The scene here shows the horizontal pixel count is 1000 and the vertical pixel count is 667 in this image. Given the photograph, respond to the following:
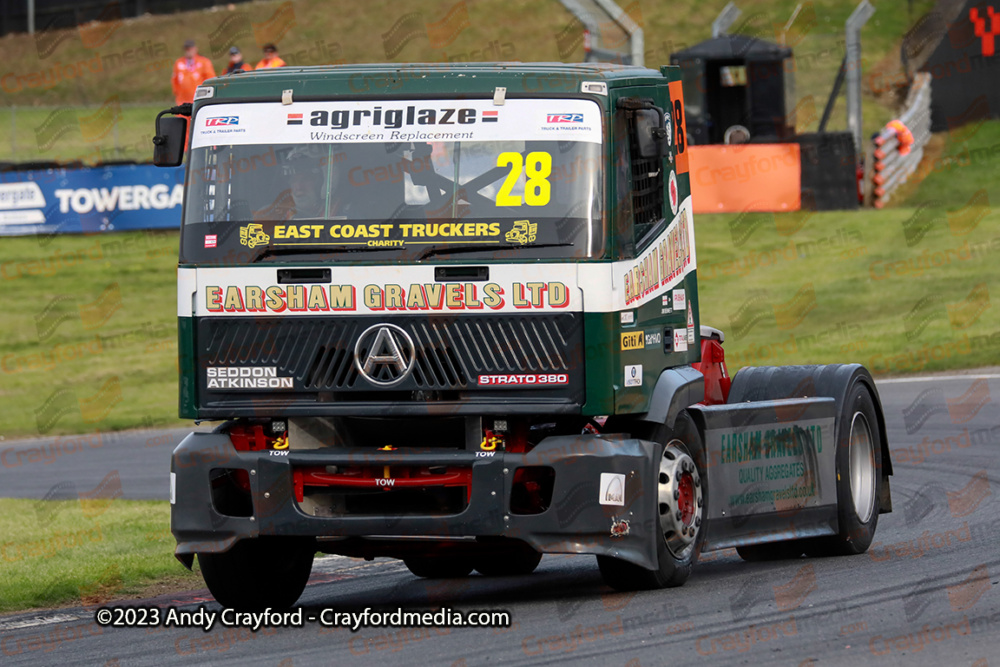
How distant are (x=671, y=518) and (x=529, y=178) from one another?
6.18ft

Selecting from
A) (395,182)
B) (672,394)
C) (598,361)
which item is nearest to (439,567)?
(672,394)

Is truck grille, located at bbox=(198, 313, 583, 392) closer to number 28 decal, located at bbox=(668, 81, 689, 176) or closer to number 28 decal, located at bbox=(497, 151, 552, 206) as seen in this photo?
number 28 decal, located at bbox=(497, 151, 552, 206)

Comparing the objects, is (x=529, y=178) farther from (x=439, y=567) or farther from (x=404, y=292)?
(x=439, y=567)

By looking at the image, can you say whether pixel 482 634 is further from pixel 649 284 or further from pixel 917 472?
pixel 917 472

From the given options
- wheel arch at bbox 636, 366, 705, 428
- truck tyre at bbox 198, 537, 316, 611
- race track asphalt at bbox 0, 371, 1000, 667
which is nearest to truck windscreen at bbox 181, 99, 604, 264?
wheel arch at bbox 636, 366, 705, 428

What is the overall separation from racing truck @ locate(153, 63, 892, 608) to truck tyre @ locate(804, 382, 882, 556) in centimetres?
162

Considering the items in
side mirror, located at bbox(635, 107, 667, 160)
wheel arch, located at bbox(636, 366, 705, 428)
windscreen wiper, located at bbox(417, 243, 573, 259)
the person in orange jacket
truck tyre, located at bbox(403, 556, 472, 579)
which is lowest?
truck tyre, located at bbox(403, 556, 472, 579)

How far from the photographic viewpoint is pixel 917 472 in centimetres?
1348

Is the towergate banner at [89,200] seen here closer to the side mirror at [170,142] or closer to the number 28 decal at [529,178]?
the side mirror at [170,142]

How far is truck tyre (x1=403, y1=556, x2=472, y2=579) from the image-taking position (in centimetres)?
1030

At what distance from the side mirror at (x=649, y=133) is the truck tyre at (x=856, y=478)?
2.61 meters

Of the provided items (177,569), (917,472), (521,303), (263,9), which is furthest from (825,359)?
(263,9)

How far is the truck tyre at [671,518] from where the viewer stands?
852 centimetres

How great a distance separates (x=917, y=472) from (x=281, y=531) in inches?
270
